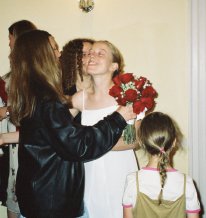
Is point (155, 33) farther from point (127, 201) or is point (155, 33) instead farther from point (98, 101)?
point (127, 201)

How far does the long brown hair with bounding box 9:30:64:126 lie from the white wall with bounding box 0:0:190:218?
142cm

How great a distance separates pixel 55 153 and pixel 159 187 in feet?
2.05

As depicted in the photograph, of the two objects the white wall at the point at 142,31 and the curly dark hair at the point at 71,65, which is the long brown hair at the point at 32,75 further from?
the white wall at the point at 142,31

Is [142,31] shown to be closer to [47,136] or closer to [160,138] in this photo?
[160,138]

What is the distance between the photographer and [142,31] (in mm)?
2904

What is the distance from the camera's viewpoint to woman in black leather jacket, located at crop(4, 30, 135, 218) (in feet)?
4.79

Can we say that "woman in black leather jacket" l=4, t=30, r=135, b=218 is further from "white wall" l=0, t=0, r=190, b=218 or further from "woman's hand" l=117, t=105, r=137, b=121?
"white wall" l=0, t=0, r=190, b=218

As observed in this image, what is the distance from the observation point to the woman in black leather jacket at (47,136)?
1459 millimetres

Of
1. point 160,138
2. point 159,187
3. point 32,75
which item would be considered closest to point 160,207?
point 159,187

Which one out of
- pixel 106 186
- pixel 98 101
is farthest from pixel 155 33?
pixel 106 186

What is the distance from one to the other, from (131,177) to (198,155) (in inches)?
53.6

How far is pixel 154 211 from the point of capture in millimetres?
1636

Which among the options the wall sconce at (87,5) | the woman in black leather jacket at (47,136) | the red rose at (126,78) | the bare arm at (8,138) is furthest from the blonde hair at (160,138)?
the wall sconce at (87,5)

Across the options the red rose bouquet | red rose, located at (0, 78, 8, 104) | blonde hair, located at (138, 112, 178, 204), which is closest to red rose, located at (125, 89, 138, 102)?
the red rose bouquet
